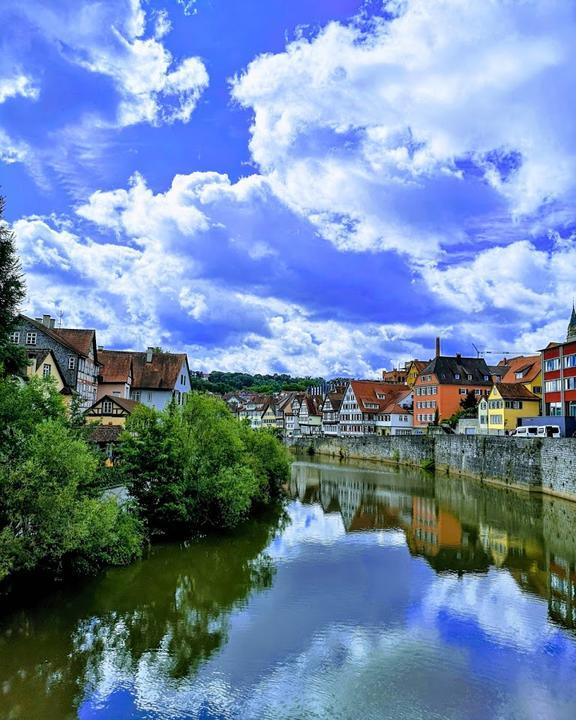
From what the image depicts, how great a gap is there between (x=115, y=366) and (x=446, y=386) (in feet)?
141

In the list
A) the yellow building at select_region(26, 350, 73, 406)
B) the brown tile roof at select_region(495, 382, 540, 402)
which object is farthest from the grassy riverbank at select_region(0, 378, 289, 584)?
the brown tile roof at select_region(495, 382, 540, 402)

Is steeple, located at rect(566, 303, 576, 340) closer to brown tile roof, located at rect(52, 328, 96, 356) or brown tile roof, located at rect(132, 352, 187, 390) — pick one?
brown tile roof, located at rect(132, 352, 187, 390)

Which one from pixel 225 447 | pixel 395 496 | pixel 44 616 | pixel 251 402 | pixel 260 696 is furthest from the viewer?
pixel 251 402

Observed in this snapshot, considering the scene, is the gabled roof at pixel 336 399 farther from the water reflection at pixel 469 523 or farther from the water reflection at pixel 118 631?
the water reflection at pixel 118 631

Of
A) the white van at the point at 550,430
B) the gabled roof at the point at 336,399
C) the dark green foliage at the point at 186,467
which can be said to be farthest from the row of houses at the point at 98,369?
the gabled roof at the point at 336,399

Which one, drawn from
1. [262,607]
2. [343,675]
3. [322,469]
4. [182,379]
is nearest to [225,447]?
[262,607]

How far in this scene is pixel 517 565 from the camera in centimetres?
2344

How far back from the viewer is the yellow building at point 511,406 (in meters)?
59.1

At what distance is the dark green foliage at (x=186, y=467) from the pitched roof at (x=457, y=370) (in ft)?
169

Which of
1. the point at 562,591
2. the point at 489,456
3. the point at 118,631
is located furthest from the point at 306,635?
the point at 489,456

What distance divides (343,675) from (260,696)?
2.04 meters

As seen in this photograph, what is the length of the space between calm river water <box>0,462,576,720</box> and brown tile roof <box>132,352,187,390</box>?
29038mm

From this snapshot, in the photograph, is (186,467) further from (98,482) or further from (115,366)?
(115,366)

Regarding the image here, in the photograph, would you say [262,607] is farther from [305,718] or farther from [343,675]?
[305,718]
